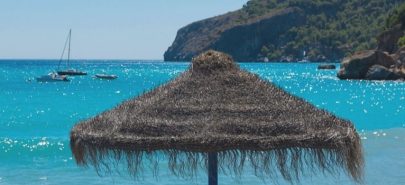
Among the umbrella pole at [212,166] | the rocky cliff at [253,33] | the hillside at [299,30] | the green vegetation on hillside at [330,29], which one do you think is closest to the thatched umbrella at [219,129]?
the umbrella pole at [212,166]

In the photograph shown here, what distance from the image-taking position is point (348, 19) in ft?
564

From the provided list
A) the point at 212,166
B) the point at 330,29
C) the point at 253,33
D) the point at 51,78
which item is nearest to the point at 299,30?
the point at 330,29

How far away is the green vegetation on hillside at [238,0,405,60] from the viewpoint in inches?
6388

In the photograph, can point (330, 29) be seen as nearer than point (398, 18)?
No

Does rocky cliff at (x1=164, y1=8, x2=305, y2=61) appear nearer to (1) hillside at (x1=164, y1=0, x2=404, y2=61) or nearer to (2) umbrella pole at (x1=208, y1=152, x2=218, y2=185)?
(1) hillside at (x1=164, y1=0, x2=404, y2=61)

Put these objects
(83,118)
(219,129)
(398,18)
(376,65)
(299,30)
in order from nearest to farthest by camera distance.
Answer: (219,129)
(83,118)
(376,65)
(398,18)
(299,30)

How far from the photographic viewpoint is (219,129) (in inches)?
299

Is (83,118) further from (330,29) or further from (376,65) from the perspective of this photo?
(330,29)

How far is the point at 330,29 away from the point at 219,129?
6598 inches

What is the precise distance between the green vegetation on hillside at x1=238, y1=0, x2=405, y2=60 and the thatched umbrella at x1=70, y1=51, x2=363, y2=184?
14695 cm

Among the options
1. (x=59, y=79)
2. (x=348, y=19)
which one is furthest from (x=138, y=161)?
(x=348, y=19)

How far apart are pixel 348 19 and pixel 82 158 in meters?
168

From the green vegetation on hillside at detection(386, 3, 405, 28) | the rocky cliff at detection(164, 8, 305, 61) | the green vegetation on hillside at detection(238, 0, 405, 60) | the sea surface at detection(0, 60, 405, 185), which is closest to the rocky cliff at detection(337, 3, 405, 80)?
the sea surface at detection(0, 60, 405, 185)

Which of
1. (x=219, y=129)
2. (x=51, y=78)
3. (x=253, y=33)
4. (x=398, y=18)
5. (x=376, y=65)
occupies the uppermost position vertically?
(x=398, y=18)
